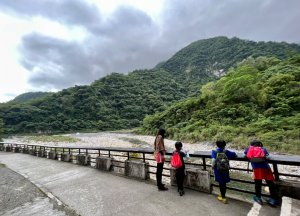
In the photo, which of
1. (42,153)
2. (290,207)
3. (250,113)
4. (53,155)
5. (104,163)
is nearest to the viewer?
(290,207)

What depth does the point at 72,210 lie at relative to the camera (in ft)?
17.7

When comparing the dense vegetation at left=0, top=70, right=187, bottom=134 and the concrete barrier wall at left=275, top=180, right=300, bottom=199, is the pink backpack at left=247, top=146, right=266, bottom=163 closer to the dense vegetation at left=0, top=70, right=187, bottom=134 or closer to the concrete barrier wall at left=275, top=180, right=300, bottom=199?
the concrete barrier wall at left=275, top=180, right=300, bottom=199

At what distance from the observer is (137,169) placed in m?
7.68

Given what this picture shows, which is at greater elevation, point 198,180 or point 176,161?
point 176,161

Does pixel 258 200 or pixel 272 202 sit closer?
pixel 272 202

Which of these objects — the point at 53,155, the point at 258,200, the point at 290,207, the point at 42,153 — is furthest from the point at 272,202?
the point at 42,153

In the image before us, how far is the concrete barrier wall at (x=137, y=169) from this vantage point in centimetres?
740

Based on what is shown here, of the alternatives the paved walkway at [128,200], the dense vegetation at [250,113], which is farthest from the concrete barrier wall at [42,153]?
the dense vegetation at [250,113]

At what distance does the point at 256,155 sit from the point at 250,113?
3477cm

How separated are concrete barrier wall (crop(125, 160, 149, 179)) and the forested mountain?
257 ft

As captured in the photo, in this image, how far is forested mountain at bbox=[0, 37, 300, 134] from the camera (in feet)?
339

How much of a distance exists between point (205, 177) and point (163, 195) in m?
1.14

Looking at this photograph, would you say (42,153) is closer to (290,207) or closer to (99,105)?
(290,207)

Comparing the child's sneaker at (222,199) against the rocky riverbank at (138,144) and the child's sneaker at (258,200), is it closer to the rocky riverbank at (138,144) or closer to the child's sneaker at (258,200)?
the child's sneaker at (258,200)
